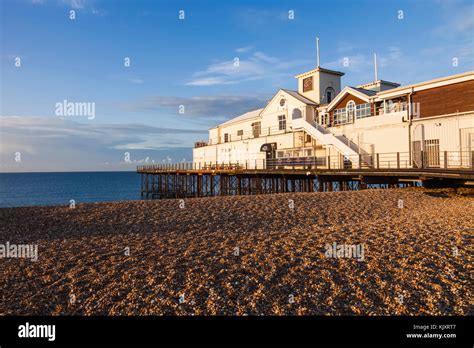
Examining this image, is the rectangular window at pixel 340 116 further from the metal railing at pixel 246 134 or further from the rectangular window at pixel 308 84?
the rectangular window at pixel 308 84

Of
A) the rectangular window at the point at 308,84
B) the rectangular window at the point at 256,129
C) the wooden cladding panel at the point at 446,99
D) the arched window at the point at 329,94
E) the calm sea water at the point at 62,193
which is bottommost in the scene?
the calm sea water at the point at 62,193

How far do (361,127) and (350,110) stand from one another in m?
2.75

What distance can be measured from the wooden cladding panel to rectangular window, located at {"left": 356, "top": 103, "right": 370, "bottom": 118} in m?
4.41

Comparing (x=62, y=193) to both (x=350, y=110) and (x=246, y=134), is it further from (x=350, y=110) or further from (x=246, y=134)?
(x=350, y=110)

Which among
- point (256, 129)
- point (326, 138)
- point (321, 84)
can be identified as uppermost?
point (321, 84)

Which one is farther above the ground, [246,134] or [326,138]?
[246,134]

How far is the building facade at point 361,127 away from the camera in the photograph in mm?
20188

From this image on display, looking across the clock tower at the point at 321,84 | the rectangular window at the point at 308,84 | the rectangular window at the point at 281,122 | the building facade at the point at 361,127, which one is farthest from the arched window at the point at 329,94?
the rectangular window at the point at 281,122

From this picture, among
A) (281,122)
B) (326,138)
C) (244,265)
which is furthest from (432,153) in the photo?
(244,265)

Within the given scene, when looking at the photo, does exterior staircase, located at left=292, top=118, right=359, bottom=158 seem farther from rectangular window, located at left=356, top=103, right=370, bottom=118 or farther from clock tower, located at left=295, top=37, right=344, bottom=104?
clock tower, located at left=295, top=37, right=344, bottom=104

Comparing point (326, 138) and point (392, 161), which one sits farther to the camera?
point (326, 138)

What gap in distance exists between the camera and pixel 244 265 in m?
6.12

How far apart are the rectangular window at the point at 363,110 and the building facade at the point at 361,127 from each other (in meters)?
0.08
